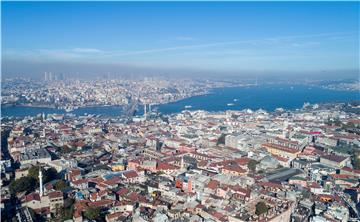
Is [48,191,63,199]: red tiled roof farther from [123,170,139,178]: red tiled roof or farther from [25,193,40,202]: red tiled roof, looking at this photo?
[123,170,139,178]: red tiled roof

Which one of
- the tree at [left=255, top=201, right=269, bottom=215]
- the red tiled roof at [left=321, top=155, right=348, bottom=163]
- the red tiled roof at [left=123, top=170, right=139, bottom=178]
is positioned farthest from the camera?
the red tiled roof at [left=321, top=155, right=348, bottom=163]

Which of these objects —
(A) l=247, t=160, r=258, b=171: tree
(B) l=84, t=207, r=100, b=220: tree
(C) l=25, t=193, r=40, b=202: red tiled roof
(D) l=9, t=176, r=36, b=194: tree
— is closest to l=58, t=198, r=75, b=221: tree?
(B) l=84, t=207, r=100, b=220: tree


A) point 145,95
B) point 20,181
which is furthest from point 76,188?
point 145,95

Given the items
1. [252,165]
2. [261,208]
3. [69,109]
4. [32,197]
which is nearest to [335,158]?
[252,165]

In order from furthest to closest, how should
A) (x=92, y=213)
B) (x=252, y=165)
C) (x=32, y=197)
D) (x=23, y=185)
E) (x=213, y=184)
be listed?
1. (x=252, y=165)
2. (x=23, y=185)
3. (x=213, y=184)
4. (x=32, y=197)
5. (x=92, y=213)

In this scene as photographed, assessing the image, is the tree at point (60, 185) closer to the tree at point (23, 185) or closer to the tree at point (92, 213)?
the tree at point (23, 185)

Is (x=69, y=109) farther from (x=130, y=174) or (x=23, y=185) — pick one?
(x=23, y=185)

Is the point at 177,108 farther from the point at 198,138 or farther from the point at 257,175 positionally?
the point at 257,175

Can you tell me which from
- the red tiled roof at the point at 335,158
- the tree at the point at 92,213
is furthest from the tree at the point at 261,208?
the red tiled roof at the point at 335,158
